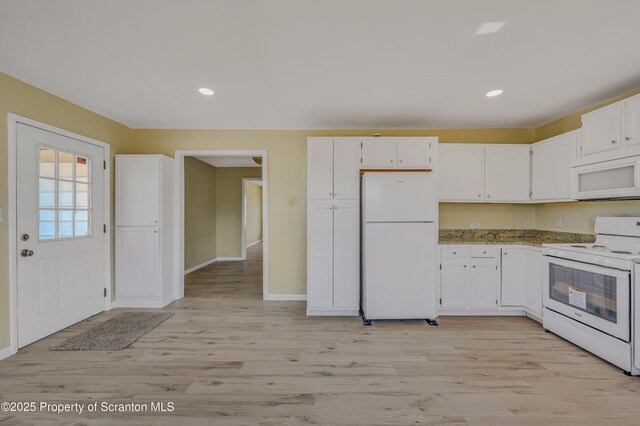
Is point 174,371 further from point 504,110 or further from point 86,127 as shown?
point 504,110

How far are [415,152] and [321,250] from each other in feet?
5.41

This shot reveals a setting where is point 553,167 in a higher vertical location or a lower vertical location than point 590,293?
→ higher

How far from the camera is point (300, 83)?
8.33ft

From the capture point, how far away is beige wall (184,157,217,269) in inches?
223

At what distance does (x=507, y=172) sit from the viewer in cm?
354

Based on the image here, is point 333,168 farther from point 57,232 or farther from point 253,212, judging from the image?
point 253,212

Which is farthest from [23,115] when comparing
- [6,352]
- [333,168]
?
[333,168]

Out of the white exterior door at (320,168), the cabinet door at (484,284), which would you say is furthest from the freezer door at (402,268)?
the white exterior door at (320,168)

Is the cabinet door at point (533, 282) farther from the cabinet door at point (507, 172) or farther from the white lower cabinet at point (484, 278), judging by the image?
the cabinet door at point (507, 172)

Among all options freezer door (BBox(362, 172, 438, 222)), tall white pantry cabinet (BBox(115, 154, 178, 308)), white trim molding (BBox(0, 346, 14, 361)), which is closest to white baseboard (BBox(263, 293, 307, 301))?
tall white pantry cabinet (BBox(115, 154, 178, 308))

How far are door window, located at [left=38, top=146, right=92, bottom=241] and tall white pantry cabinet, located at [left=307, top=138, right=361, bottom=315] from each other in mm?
2571

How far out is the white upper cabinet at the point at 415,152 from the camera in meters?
3.35

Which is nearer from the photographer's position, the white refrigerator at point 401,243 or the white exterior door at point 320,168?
the white refrigerator at point 401,243

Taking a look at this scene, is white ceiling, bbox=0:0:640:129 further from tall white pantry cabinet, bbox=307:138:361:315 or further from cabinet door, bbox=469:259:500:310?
cabinet door, bbox=469:259:500:310
